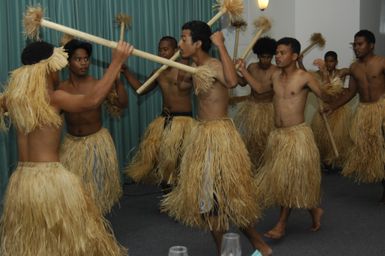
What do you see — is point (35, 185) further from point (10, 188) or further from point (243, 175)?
point (243, 175)

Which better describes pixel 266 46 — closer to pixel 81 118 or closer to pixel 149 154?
pixel 149 154

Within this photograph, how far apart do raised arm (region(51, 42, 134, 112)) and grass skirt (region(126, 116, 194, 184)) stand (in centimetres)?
140

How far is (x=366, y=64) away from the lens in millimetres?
3830

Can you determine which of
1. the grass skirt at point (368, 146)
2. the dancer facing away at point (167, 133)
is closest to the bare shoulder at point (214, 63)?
the dancer facing away at point (167, 133)

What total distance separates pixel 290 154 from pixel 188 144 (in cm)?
64

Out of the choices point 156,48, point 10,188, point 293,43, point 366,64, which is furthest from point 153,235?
point 366,64

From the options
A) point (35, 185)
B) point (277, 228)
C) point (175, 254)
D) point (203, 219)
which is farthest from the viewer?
point (277, 228)

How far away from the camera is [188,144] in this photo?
2688mm

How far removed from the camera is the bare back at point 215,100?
102 inches

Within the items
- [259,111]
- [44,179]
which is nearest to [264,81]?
[259,111]

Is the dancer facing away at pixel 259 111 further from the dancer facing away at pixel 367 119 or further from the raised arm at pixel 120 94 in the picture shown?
the raised arm at pixel 120 94

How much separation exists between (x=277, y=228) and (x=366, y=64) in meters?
1.59

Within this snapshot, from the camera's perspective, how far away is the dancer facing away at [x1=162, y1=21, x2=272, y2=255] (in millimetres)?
2498

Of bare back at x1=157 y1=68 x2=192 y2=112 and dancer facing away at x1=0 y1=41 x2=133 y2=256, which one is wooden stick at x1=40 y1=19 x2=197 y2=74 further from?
bare back at x1=157 y1=68 x2=192 y2=112
